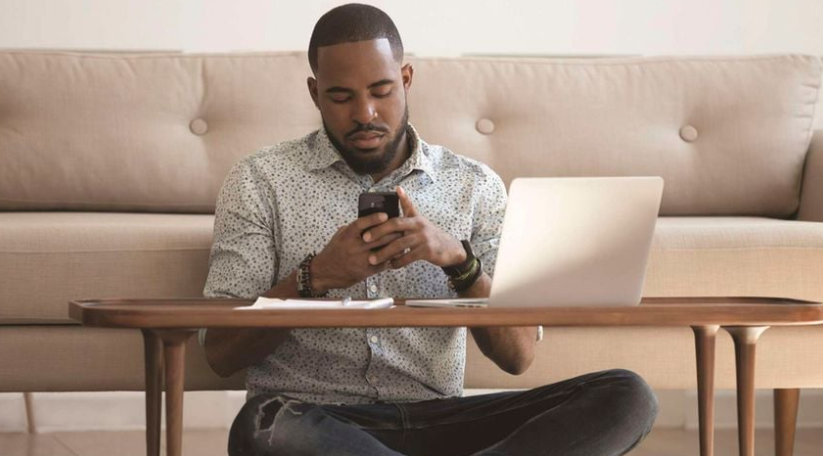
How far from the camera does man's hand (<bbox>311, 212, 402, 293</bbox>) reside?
1.42 meters

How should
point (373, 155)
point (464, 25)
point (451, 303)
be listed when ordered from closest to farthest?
point (451, 303), point (373, 155), point (464, 25)

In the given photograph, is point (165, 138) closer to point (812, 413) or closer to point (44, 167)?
point (44, 167)

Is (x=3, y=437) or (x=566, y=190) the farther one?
(x=3, y=437)

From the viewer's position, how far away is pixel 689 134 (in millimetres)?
2643

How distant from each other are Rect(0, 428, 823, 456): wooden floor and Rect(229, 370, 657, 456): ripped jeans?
95 cm

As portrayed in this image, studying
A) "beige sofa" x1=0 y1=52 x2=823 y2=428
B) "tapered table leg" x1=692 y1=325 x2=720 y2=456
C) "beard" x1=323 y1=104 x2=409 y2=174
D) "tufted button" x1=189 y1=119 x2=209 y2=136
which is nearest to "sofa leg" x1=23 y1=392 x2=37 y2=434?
"beige sofa" x1=0 y1=52 x2=823 y2=428

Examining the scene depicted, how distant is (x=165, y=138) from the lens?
2551 mm

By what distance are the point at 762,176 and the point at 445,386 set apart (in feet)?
3.79

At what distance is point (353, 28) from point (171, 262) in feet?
1.73

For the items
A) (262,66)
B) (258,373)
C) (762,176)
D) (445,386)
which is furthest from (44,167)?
(762,176)

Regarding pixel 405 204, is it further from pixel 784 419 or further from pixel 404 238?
pixel 784 419

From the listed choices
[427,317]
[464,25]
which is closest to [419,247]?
[427,317]

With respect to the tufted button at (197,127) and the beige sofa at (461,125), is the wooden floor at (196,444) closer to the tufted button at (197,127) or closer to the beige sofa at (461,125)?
the beige sofa at (461,125)

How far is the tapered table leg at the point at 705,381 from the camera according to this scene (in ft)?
4.80
